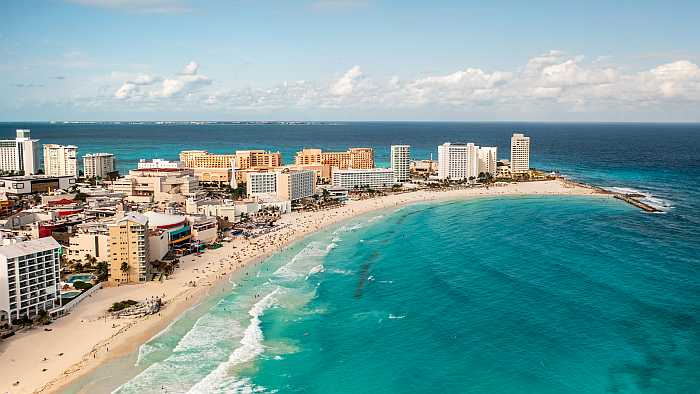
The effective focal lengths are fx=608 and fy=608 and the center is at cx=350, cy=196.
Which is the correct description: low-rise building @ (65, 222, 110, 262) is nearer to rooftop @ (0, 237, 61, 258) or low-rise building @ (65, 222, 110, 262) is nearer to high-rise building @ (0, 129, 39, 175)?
rooftop @ (0, 237, 61, 258)

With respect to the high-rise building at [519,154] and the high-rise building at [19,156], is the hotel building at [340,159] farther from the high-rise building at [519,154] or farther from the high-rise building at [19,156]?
the high-rise building at [19,156]

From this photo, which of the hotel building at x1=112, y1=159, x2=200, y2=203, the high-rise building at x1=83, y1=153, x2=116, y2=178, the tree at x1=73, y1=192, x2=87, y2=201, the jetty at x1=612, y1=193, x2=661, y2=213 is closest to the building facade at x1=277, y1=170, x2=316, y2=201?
the hotel building at x1=112, y1=159, x2=200, y2=203

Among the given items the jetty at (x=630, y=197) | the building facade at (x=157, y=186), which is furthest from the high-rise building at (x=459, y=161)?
the building facade at (x=157, y=186)

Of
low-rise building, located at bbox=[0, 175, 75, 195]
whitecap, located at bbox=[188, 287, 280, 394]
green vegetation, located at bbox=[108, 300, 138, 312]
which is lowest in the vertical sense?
whitecap, located at bbox=[188, 287, 280, 394]

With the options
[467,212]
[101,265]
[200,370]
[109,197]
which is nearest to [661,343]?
[200,370]

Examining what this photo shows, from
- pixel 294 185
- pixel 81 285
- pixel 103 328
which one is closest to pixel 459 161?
pixel 294 185

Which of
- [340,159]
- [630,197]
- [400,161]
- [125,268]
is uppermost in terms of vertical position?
[340,159]

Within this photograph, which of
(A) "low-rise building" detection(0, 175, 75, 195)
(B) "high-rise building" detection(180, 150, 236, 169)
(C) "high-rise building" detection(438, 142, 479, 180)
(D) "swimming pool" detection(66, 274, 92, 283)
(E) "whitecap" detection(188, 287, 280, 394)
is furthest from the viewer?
(B) "high-rise building" detection(180, 150, 236, 169)

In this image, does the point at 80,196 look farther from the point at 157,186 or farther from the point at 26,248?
the point at 26,248
